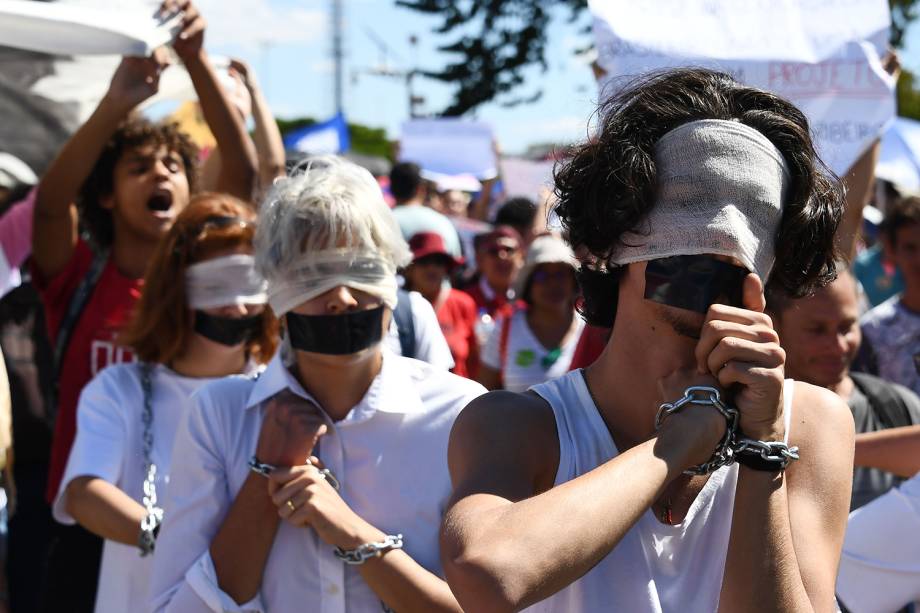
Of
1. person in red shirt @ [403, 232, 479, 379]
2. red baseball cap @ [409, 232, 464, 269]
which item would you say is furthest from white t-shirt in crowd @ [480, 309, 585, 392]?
red baseball cap @ [409, 232, 464, 269]

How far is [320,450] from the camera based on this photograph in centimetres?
283

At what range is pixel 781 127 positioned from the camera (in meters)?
1.99

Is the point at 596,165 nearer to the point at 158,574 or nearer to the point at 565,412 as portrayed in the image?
the point at 565,412

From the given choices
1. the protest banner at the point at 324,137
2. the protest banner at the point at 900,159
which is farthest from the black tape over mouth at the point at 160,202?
the protest banner at the point at 324,137

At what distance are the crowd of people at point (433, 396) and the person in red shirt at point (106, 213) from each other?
0.01m

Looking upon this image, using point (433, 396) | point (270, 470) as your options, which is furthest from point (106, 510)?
point (433, 396)

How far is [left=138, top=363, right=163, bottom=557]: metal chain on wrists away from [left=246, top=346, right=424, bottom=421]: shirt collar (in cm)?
58

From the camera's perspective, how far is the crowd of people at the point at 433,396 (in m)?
1.79

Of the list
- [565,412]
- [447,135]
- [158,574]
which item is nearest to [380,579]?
[158,574]

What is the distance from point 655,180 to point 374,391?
1.18 m

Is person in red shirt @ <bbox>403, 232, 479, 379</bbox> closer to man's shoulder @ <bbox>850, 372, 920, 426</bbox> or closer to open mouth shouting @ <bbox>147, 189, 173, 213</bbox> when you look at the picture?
open mouth shouting @ <bbox>147, 189, 173, 213</bbox>

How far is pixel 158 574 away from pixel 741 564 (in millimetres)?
1537

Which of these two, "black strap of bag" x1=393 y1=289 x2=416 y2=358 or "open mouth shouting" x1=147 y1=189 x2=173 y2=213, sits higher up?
"open mouth shouting" x1=147 y1=189 x2=173 y2=213

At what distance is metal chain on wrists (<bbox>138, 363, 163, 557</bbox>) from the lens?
3.21 m
